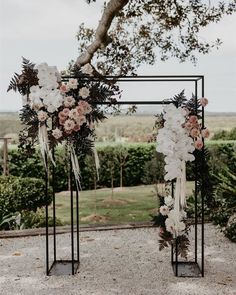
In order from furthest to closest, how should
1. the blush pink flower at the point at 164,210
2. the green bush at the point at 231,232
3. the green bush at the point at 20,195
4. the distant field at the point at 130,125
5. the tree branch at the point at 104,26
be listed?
the distant field at the point at 130,125 < the tree branch at the point at 104,26 < the green bush at the point at 20,195 < the green bush at the point at 231,232 < the blush pink flower at the point at 164,210

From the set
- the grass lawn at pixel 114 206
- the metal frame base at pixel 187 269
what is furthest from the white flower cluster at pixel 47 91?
the grass lawn at pixel 114 206

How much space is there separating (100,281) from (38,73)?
1.82m

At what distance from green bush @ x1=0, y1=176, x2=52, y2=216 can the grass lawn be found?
113 cm

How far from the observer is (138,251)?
5750 mm

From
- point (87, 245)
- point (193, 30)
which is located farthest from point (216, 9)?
point (87, 245)

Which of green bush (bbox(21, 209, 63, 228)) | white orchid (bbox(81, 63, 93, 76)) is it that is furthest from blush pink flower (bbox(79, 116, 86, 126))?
green bush (bbox(21, 209, 63, 228))

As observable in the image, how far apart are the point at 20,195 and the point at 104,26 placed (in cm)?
330

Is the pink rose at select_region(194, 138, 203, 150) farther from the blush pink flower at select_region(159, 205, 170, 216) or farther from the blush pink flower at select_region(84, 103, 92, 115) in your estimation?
the blush pink flower at select_region(84, 103, 92, 115)

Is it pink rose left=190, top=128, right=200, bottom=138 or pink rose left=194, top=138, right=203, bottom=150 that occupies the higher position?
pink rose left=190, top=128, right=200, bottom=138

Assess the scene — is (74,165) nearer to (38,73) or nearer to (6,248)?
(38,73)

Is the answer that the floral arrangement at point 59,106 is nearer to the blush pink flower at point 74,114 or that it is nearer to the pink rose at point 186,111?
the blush pink flower at point 74,114

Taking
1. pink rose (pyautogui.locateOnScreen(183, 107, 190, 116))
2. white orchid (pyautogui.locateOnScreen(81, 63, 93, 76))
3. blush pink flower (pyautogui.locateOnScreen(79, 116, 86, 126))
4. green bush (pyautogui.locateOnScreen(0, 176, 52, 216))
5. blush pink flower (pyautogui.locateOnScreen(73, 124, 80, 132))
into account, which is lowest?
green bush (pyautogui.locateOnScreen(0, 176, 52, 216))

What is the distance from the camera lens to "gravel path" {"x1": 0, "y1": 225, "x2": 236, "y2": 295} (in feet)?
14.5

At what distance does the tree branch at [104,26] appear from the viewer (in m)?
9.03
